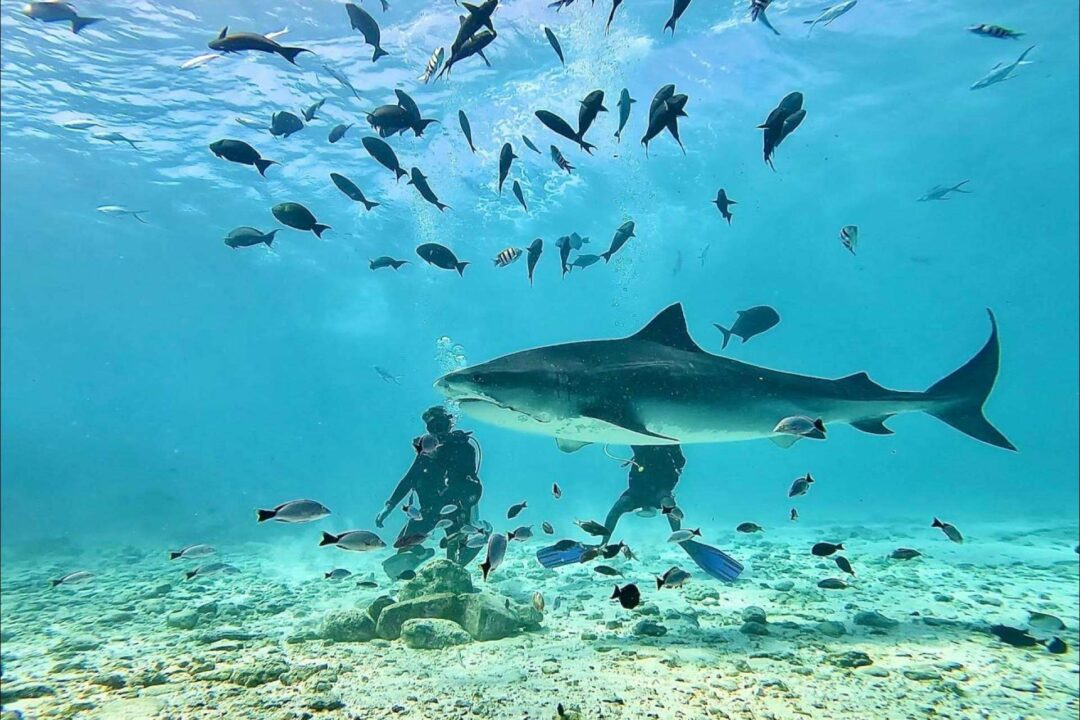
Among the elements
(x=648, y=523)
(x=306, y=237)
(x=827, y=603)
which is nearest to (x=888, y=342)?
(x=648, y=523)

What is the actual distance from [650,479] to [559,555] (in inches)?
112

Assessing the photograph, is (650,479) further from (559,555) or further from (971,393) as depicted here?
(971,393)

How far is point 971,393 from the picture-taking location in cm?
546

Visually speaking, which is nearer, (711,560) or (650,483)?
(711,560)

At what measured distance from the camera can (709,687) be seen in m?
3.67

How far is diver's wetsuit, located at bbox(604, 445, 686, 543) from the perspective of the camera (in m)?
7.07

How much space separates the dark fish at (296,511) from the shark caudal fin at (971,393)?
617cm

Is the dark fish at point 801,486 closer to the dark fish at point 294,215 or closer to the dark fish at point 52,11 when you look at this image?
the dark fish at point 294,215

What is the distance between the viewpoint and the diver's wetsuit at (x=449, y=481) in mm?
7281

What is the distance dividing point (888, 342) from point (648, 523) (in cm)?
9307

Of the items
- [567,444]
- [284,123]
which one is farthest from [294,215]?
[567,444]

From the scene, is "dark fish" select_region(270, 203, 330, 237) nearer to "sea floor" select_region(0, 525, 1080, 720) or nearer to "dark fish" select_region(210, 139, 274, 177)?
"dark fish" select_region(210, 139, 274, 177)

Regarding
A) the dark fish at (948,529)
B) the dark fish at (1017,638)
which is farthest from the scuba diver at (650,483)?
the dark fish at (1017,638)

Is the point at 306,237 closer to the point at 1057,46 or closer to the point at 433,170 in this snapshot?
the point at 433,170
